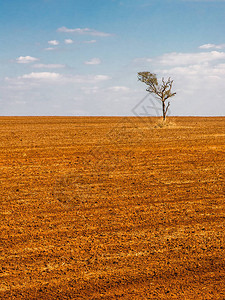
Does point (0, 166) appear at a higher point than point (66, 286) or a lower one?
higher

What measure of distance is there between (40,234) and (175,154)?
932 centimetres

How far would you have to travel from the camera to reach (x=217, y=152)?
14273 mm

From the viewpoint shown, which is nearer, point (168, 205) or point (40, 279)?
point (40, 279)

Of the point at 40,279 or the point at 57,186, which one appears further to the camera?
the point at 57,186

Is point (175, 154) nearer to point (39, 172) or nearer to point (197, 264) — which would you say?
point (39, 172)

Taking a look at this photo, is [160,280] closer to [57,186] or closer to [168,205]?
[168,205]

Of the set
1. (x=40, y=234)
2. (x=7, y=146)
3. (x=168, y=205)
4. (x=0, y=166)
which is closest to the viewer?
(x=40, y=234)

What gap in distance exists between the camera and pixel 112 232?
544 cm

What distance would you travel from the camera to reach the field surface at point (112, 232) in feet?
13.0

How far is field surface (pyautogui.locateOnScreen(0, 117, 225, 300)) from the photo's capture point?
3.96m

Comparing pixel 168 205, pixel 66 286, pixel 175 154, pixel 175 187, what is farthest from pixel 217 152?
pixel 66 286

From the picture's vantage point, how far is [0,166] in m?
11.4

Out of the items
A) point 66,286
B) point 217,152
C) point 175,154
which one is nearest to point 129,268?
point 66,286

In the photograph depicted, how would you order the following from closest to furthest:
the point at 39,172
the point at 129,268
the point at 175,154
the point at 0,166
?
1. the point at 129,268
2. the point at 39,172
3. the point at 0,166
4. the point at 175,154
